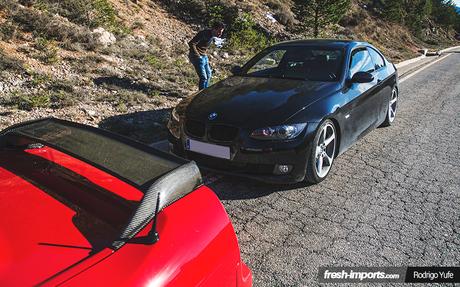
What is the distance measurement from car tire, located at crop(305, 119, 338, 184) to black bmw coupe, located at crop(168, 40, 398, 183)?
0.01 meters

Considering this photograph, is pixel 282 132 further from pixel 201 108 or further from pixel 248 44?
pixel 248 44

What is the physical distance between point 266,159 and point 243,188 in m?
0.51

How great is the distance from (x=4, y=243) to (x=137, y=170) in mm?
658

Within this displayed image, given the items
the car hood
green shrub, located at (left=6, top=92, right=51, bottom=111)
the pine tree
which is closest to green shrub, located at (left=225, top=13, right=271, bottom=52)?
the pine tree

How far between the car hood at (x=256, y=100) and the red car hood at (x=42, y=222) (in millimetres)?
2063

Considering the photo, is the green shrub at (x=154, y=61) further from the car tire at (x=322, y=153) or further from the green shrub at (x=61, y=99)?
the car tire at (x=322, y=153)

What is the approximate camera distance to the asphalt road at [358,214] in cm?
305

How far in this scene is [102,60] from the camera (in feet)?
27.8

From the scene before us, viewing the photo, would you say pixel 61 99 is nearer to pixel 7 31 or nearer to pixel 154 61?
pixel 7 31

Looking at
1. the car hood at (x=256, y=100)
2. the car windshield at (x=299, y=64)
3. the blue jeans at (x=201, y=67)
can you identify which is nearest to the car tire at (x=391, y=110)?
the car windshield at (x=299, y=64)

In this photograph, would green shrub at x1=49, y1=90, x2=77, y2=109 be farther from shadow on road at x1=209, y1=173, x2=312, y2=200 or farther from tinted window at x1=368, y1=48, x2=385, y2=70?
tinted window at x1=368, y1=48, x2=385, y2=70

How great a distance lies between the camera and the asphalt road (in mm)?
3055

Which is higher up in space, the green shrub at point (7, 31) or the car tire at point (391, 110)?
the car tire at point (391, 110)

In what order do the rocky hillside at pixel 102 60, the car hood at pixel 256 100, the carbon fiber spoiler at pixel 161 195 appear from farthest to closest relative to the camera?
the rocky hillside at pixel 102 60
the car hood at pixel 256 100
the carbon fiber spoiler at pixel 161 195
